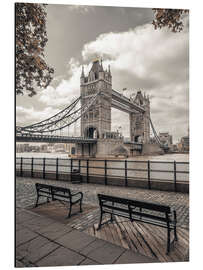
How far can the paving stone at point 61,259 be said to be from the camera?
7.02ft

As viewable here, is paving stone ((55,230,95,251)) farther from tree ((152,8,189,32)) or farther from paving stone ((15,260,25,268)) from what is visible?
tree ((152,8,189,32))

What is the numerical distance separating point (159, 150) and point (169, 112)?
1683 inches

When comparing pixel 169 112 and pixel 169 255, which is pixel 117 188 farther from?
pixel 169 255

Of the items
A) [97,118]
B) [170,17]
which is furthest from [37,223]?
[97,118]

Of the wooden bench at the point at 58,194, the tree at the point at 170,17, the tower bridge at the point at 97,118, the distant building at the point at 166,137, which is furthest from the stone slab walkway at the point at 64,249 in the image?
the tower bridge at the point at 97,118

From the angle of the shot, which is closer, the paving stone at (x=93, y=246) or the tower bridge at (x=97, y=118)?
the paving stone at (x=93, y=246)

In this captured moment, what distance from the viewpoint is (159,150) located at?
45.9 m

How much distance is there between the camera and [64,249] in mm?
2312

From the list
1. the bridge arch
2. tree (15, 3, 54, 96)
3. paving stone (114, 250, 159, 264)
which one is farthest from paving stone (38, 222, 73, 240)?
the bridge arch

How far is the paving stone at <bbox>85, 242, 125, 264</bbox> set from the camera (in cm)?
215

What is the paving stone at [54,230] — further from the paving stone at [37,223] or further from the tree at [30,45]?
the tree at [30,45]

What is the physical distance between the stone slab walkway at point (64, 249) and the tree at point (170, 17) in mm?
3938

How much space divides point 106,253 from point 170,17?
4.06m
